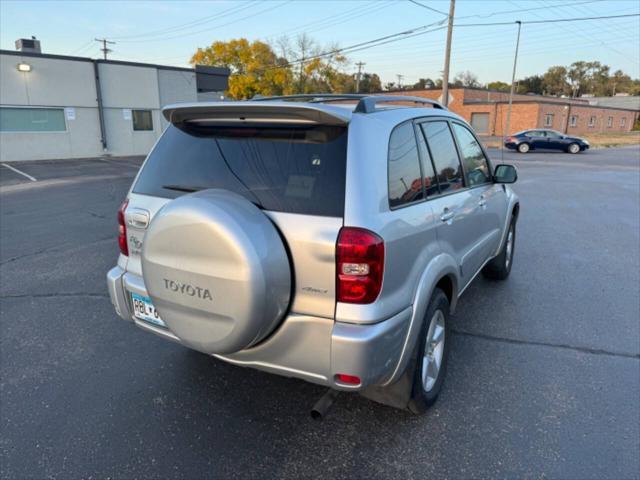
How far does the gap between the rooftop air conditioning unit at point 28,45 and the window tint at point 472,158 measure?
88.4ft

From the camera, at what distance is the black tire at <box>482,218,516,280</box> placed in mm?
4985

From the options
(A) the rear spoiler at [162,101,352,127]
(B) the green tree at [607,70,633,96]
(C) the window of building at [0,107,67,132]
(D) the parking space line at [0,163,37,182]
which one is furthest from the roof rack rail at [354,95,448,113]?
(B) the green tree at [607,70,633,96]

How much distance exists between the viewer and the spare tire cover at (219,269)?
2.08 meters

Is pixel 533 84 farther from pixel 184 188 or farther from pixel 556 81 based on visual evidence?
pixel 184 188

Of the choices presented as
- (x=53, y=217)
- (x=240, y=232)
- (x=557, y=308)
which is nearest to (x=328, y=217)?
(x=240, y=232)

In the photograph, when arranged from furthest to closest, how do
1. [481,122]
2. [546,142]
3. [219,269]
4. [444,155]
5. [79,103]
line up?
[481,122] → [546,142] → [79,103] → [444,155] → [219,269]

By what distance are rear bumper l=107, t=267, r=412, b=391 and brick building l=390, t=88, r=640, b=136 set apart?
46.5 meters

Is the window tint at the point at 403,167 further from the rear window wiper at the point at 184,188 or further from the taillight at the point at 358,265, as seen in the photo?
the rear window wiper at the point at 184,188

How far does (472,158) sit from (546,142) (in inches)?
1126

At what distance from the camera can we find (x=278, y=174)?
2340mm

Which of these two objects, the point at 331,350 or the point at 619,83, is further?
the point at 619,83

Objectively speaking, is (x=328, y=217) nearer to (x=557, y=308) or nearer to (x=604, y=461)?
(x=604, y=461)

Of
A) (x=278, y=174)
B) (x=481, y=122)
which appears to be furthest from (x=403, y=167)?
(x=481, y=122)

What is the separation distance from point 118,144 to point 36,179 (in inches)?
372
